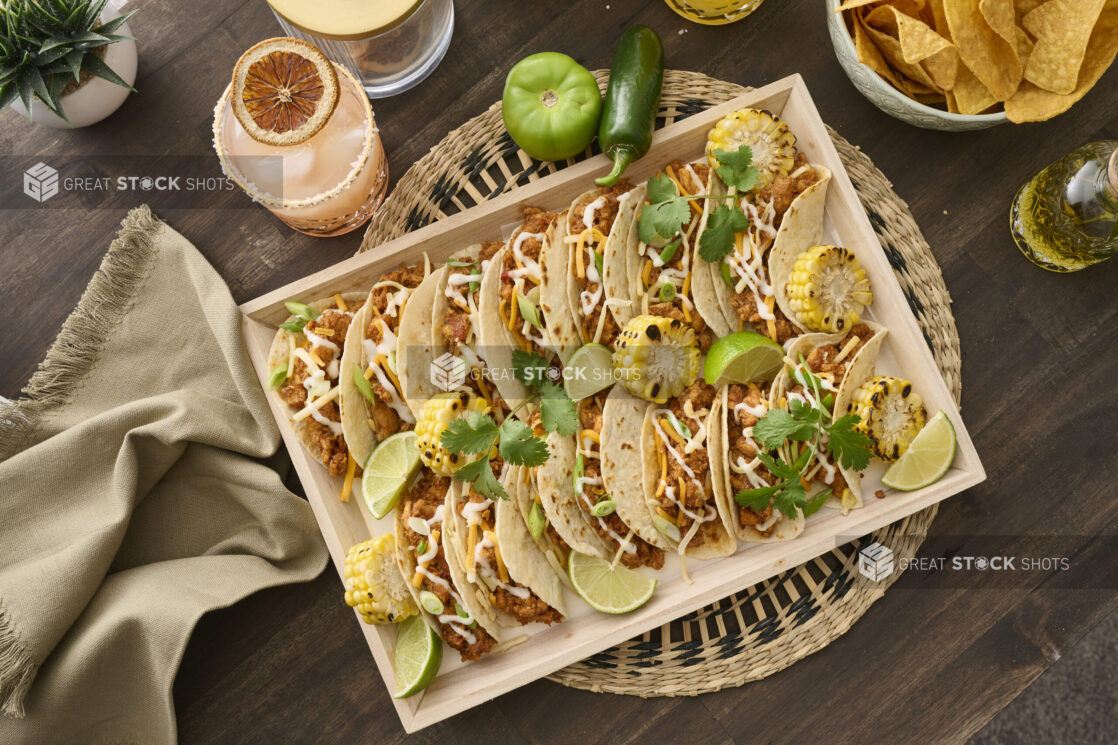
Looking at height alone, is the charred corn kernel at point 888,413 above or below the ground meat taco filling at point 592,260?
below

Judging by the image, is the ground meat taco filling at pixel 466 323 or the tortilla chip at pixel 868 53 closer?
the tortilla chip at pixel 868 53

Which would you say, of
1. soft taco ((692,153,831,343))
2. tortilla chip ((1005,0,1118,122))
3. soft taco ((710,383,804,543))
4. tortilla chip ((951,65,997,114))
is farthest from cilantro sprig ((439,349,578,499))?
tortilla chip ((1005,0,1118,122))

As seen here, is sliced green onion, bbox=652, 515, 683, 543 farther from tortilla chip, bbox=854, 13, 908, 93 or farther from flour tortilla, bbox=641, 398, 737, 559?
tortilla chip, bbox=854, 13, 908, 93

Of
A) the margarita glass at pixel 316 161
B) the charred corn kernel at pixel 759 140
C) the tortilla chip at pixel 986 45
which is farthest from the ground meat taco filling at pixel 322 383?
the tortilla chip at pixel 986 45

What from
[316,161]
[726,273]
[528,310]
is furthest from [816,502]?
[316,161]

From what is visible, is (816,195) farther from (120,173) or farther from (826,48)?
(120,173)

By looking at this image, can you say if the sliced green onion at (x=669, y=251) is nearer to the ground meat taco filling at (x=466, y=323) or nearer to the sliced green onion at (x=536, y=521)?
the ground meat taco filling at (x=466, y=323)
